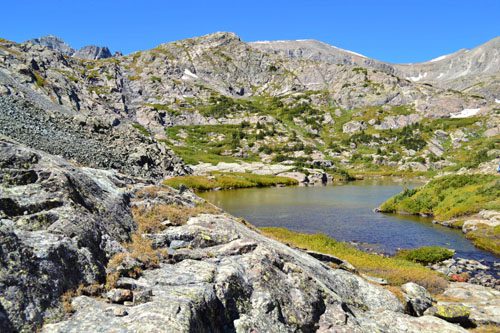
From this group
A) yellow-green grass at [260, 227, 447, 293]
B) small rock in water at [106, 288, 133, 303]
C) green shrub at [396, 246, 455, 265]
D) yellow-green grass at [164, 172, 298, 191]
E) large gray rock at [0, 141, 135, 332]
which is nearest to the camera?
large gray rock at [0, 141, 135, 332]

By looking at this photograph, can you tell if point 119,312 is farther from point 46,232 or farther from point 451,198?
point 451,198

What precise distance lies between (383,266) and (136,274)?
1301 inches

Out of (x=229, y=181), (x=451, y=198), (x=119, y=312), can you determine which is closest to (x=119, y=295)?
(x=119, y=312)

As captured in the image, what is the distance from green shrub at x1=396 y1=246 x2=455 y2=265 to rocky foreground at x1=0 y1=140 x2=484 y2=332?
27.4 metres

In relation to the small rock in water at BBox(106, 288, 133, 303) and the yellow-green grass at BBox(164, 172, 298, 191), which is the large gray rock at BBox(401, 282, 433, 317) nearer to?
the small rock in water at BBox(106, 288, 133, 303)

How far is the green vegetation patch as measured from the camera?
73312mm

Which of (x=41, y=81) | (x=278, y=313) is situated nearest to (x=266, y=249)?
(x=278, y=313)

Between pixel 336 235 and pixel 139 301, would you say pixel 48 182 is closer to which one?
pixel 139 301

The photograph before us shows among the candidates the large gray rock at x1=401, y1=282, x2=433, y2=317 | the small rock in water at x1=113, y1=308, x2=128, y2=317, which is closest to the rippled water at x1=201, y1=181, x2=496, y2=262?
the large gray rock at x1=401, y1=282, x2=433, y2=317

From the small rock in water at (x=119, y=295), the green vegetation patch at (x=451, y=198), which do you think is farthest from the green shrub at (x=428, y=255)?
the small rock in water at (x=119, y=295)

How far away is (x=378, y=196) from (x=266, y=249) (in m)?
105

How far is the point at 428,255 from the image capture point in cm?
4912

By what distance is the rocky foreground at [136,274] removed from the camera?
42.0 ft

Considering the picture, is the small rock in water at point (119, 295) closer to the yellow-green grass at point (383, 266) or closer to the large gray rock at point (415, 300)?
the large gray rock at point (415, 300)
